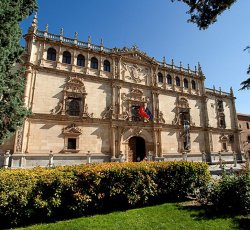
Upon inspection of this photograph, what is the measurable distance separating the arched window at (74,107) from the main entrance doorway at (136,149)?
7958 mm

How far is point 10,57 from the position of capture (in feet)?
43.2

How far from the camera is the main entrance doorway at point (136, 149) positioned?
2509 cm

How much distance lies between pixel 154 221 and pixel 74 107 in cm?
1811

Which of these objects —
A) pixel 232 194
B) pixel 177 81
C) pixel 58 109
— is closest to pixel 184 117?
pixel 177 81

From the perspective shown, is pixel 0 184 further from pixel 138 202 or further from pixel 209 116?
pixel 209 116

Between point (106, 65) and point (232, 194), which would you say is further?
point (106, 65)

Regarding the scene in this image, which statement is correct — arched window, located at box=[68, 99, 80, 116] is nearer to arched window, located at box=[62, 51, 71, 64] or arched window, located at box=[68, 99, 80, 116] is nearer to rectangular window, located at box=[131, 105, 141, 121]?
arched window, located at box=[62, 51, 71, 64]

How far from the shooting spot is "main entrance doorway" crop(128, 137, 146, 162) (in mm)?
25094

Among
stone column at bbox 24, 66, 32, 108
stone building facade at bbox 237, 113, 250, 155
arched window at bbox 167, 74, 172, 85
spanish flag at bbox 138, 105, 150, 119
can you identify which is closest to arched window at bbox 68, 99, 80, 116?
stone column at bbox 24, 66, 32, 108

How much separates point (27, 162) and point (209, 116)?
1146 inches

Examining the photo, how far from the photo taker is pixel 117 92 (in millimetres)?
25391

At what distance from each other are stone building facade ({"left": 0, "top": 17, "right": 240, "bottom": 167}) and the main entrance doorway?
0.13 metres

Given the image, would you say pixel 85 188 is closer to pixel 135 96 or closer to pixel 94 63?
pixel 135 96

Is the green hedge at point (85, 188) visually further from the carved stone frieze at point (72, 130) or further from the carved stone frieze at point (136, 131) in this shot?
the carved stone frieze at point (136, 131)
